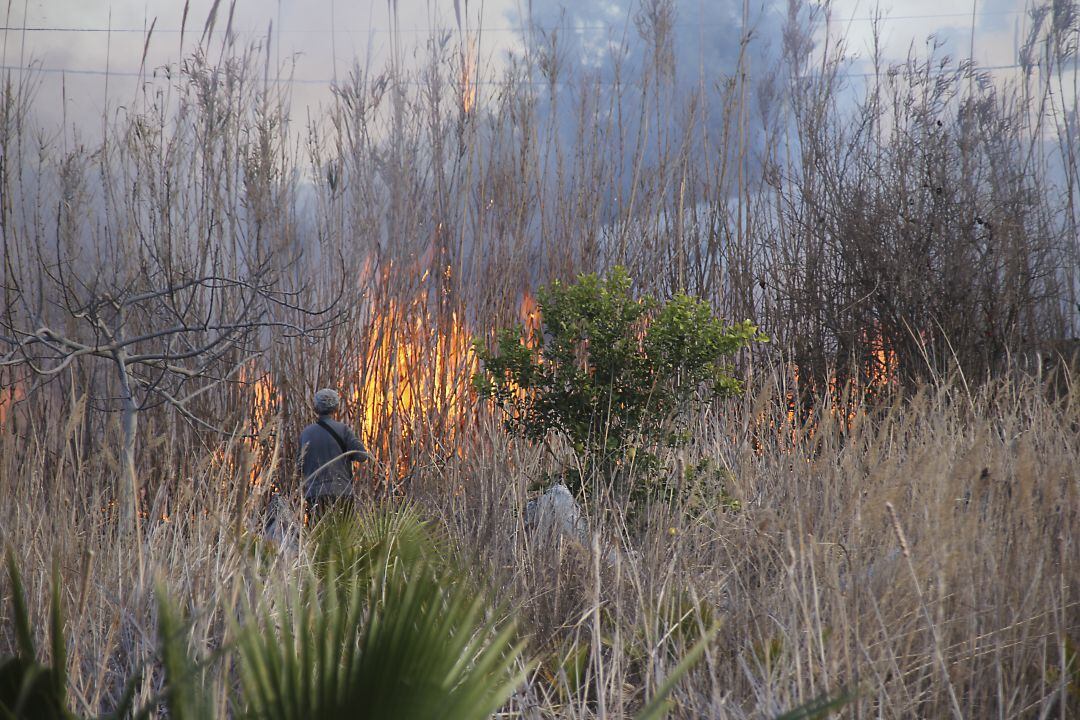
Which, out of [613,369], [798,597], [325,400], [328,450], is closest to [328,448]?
[328,450]

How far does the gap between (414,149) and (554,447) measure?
199cm

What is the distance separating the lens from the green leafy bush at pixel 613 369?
3.47m

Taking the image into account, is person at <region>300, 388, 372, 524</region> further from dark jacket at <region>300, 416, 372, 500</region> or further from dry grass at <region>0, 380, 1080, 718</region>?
dry grass at <region>0, 380, 1080, 718</region>

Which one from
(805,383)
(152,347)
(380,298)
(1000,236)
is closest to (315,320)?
(380,298)

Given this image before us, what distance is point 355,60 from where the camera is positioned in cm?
504

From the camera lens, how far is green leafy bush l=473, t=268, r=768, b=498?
3.47 m

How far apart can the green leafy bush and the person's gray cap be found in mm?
1028

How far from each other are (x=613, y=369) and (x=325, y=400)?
1540 millimetres

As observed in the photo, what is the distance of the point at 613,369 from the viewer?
3523 mm

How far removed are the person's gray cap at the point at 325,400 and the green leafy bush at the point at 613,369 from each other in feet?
3.37

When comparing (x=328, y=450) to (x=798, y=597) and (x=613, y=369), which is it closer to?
(x=613, y=369)

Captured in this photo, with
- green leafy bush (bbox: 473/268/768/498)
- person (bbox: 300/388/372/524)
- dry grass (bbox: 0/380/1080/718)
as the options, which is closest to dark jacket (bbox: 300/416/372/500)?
person (bbox: 300/388/372/524)

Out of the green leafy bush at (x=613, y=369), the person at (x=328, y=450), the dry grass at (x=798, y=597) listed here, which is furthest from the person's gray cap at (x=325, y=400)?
the dry grass at (x=798, y=597)

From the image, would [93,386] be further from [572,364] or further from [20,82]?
[572,364]
